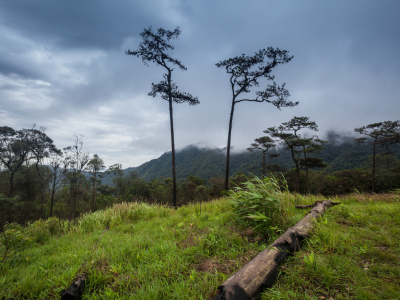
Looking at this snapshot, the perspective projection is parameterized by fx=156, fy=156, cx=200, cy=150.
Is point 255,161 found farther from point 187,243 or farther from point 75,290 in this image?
point 75,290

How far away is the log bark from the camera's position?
1744 mm

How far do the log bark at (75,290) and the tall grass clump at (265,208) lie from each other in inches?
102

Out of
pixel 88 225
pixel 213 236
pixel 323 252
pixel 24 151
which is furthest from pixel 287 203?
pixel 24 151

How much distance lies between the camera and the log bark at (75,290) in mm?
1744

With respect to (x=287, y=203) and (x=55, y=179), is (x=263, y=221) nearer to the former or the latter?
(x=287, y=203)

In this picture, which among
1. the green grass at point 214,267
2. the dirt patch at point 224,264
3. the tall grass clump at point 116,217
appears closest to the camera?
the green grass at point 214,267

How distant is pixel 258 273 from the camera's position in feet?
5.19

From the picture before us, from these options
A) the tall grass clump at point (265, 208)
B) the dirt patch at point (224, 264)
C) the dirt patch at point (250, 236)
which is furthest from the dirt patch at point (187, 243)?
the tall grass clump at point (265, 208)

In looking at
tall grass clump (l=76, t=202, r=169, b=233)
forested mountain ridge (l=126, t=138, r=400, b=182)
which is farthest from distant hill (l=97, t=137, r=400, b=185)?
tall grass clump (l=76, t=202, r=169, b=233)

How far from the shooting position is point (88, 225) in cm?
512

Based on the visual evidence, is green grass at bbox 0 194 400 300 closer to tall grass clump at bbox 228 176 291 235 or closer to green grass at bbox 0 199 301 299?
Result: green grass at bbox 0 199 301 299

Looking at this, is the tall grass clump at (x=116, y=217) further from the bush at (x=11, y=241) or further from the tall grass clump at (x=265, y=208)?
the tall grass clump at (x=265, y=208)

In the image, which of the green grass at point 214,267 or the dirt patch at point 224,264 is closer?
the green grass at point 214,267

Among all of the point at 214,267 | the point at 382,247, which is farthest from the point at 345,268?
the point at 214,267
